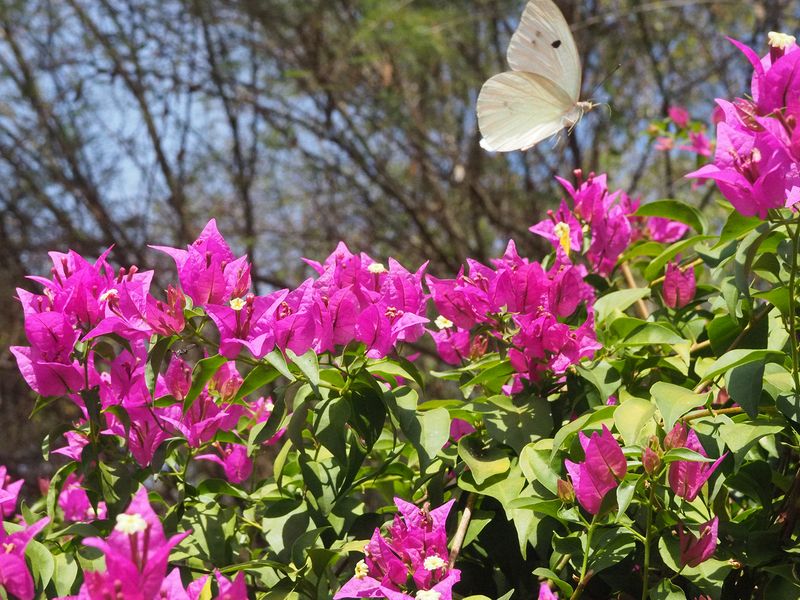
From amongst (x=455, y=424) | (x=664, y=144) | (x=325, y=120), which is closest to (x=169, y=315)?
(x=455, y=424)

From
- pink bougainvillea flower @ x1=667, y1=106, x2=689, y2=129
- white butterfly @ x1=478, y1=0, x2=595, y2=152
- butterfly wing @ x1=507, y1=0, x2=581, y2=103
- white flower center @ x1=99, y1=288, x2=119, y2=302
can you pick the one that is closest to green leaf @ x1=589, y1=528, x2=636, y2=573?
white flower center @ x1=99, y1=288, x2=119, y2=302

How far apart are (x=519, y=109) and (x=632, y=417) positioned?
0.79 meters

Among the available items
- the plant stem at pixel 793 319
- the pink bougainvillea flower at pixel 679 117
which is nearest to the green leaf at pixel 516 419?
the plant stem at pixel 793 319

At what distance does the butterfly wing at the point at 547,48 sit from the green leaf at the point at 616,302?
18.6 inches

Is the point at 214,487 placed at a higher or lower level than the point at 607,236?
lower

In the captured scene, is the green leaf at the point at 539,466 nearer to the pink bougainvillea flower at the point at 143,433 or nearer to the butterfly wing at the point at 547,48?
the pink bougainvillea flower at the point at 143,433

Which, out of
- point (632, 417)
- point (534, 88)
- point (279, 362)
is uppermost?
point (534, 88)

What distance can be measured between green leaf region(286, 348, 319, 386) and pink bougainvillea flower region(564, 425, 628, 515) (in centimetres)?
A: 21

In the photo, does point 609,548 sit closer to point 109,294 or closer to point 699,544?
point 699,544

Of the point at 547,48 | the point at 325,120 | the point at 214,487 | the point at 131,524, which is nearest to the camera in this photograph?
the point at 131,524

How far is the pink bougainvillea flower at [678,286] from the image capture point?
93cm

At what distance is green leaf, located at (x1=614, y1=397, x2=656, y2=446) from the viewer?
67 cm

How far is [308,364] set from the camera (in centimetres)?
66

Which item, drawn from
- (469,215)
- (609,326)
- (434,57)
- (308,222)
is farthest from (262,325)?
(308,222)
